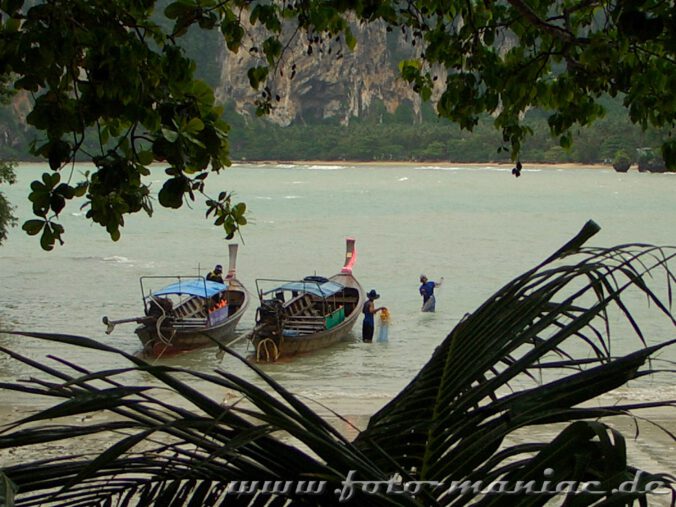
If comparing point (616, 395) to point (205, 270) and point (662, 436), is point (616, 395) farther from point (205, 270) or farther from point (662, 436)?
point (205, 270)

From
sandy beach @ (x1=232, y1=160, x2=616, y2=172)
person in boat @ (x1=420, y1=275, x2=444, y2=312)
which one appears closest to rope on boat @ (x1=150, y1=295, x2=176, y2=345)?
person in boat @ (x1=420, y1=275, x2=444, y2=312)

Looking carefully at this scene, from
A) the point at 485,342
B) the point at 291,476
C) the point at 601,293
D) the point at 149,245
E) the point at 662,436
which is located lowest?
the point at 149,245

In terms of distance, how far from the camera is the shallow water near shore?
649 inches

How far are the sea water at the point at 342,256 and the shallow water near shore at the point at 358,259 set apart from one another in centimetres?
6

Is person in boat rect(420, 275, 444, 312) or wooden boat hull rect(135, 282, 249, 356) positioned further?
person in boat rect(420, 275, 444, 312)

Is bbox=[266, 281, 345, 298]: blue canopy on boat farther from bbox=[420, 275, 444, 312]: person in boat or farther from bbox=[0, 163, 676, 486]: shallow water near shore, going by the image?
bbox=[420, 275, 444, 312]: person in boat

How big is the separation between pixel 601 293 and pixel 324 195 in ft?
240

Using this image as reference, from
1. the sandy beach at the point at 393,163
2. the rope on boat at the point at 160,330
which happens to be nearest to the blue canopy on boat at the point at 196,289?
the rope on boat at the point at 160,330

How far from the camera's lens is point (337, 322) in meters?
18.2

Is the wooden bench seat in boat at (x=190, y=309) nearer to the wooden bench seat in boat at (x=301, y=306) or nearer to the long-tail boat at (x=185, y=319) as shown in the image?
the long-tail boat at (x=185, y=319)

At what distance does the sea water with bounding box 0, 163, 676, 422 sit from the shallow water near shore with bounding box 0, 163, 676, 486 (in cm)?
6

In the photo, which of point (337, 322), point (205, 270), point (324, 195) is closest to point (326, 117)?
point (324, 195)

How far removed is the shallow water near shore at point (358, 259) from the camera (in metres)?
16.5

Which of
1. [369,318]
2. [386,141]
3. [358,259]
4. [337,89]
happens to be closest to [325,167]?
[337,89]
